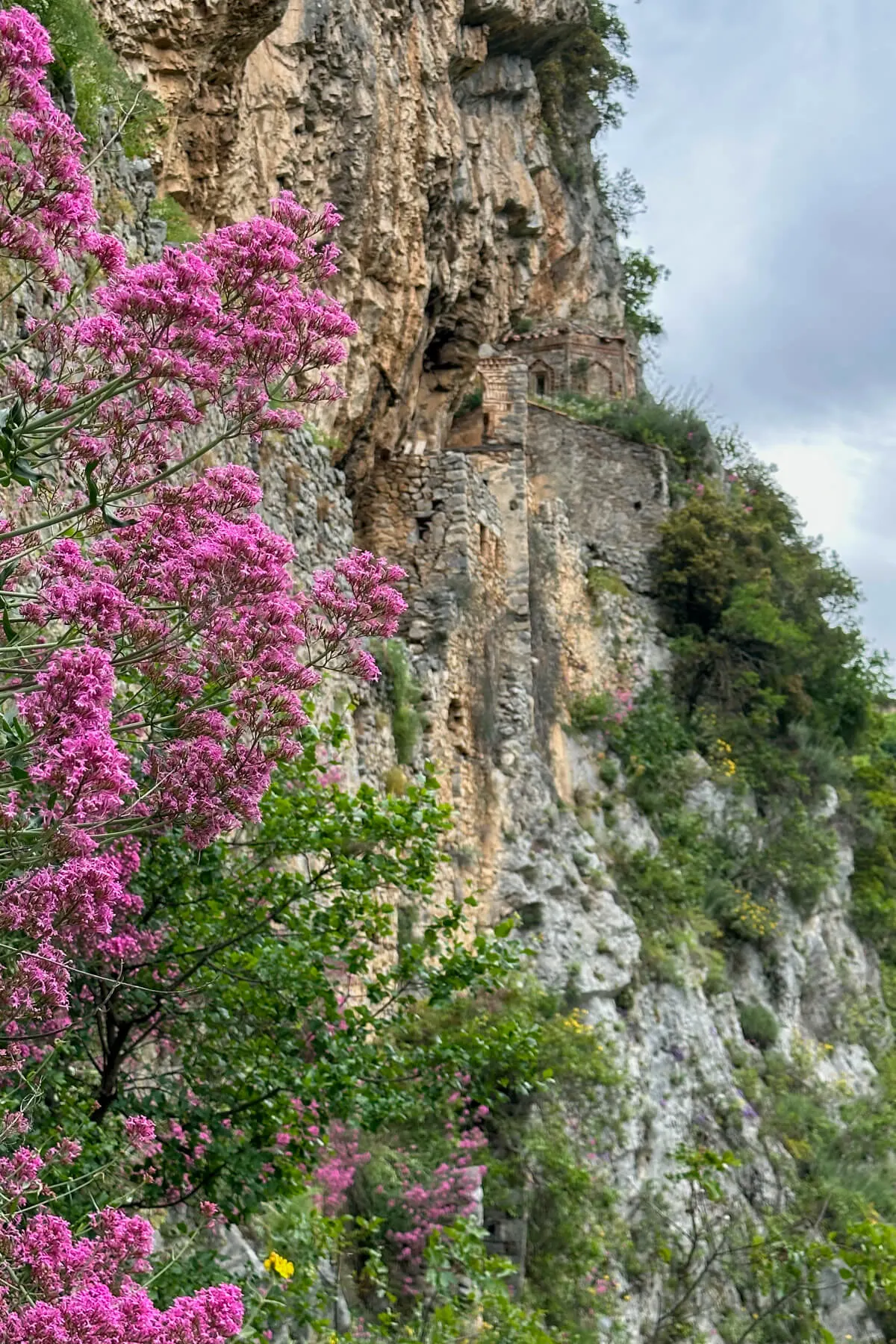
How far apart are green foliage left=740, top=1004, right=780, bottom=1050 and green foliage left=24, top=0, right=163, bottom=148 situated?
1311 cm

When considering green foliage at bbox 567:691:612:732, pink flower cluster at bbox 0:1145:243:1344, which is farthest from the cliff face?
pink flower cluster at bbox 0:1145:243:1344

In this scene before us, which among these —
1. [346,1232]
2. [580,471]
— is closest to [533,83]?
[580,471]

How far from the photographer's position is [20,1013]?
104 inches

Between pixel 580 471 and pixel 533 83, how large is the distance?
20.2 ft

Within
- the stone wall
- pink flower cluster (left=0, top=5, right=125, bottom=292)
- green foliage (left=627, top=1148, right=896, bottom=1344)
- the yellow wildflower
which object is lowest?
green foliage (left=627, top=1148, right=896, bottom=1344)

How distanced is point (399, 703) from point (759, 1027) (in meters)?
7.88

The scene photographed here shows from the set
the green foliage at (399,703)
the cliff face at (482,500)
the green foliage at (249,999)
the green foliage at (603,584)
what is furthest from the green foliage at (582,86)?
the green foliage at (249,999)

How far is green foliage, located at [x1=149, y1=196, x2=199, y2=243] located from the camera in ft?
27.1

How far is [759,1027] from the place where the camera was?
16812mm

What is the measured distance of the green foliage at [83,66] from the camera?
19.7ft

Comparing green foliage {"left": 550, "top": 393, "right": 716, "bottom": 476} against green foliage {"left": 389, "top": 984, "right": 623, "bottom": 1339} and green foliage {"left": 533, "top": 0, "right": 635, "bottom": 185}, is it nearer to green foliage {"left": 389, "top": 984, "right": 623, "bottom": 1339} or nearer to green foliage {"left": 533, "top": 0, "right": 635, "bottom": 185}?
green foliage {"left": 533, "top": 0, "right": 635, "bottom": 185}

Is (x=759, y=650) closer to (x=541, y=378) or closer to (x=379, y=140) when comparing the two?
(x=541, y=378)

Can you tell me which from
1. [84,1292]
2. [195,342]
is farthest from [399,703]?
A: [84,1292]

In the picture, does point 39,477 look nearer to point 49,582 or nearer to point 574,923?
point 49,582
